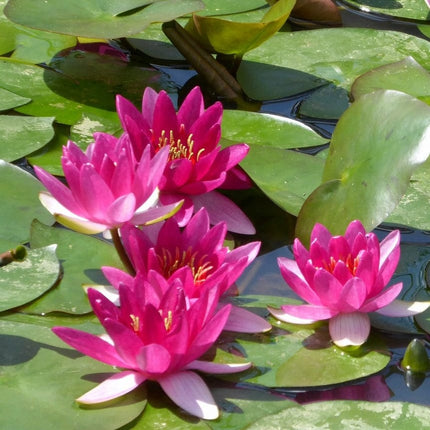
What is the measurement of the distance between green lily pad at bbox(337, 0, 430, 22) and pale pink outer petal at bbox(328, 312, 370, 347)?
163 centimetres

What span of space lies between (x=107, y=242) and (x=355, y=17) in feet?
5.02

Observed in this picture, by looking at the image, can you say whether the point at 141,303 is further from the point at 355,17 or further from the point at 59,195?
the point at 355,17

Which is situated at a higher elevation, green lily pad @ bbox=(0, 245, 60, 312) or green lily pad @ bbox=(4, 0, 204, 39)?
green lily pad @ bbox=(4, 0, 204, 39)

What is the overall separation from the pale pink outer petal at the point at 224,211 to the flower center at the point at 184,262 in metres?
0.25

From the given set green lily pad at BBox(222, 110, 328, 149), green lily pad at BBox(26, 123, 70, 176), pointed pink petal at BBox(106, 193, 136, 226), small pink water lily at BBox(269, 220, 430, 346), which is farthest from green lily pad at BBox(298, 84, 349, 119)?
pointed pink petal at BBox(106, 193, 136, 226)

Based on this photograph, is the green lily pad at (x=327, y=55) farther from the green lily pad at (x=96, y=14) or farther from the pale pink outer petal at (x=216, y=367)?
the pale pink outer petal at (x=216, y=367)

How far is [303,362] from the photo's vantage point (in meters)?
1.54

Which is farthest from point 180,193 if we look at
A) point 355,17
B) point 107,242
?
point 355,17

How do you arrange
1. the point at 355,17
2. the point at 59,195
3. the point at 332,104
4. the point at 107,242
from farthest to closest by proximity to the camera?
1. the point at 355,17
2. the point at 332,104
3. the point at 107,242
4. the point at 59,195

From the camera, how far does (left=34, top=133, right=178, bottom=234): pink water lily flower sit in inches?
63.1

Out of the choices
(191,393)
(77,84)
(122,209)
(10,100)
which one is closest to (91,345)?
(191,393)

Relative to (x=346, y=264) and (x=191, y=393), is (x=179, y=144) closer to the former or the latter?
(x=346, y=264)

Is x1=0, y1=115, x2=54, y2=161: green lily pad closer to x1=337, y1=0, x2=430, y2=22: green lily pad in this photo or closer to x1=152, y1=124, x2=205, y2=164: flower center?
x1=152, y1=124, x2=205, y2=164: flower center

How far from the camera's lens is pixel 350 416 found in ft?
4.60
